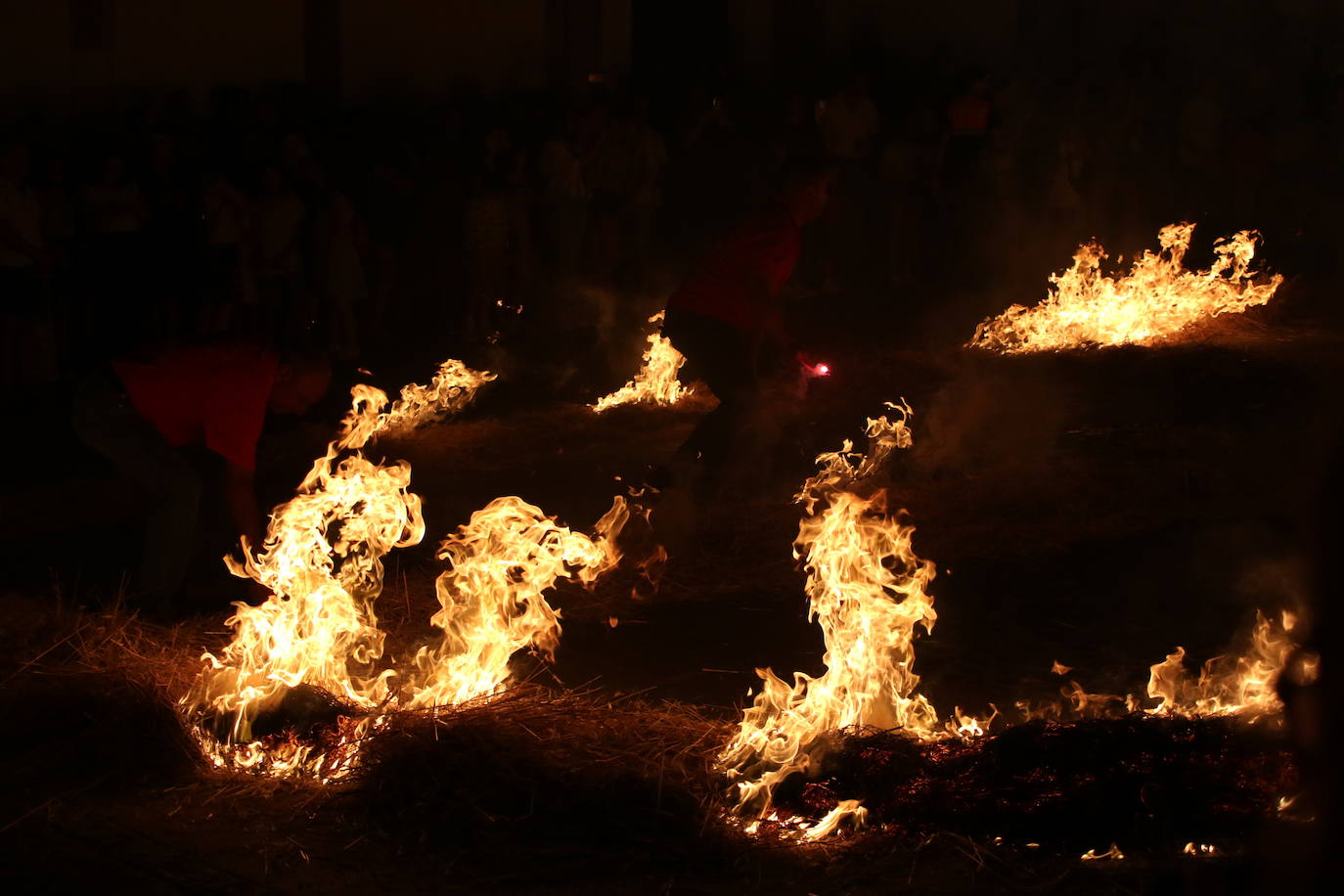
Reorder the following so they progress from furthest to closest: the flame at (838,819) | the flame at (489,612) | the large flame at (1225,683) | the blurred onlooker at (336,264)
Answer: the blurred onlooker at (336,264)
the flame at (489,612)
the large flame at (1225,683)
the flame at (838,819)

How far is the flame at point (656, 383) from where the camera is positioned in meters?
11.1

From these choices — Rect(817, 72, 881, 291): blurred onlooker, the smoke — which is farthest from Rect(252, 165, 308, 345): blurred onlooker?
the smoke

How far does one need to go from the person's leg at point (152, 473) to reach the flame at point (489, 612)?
1.14 metres

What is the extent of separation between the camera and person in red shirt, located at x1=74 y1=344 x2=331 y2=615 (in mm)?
5918

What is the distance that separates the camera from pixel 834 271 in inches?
624

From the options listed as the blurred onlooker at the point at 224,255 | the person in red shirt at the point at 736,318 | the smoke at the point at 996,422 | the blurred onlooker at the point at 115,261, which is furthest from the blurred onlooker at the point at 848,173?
the person in red shirt at the point at 736,318

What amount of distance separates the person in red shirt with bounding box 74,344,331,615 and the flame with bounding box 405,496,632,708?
856 mm

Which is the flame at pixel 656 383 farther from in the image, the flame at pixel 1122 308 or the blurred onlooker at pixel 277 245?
the blurred onlooker at pixel 277 245

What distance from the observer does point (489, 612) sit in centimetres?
584

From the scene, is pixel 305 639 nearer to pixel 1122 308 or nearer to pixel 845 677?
pixel 845 677

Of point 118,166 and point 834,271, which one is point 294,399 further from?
point 834,271

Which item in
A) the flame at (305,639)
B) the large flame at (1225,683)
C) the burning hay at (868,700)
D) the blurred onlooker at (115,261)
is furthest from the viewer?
the blurred onlooker at (115,261)

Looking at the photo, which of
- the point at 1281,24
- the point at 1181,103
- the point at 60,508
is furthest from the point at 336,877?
the point at 1281,24

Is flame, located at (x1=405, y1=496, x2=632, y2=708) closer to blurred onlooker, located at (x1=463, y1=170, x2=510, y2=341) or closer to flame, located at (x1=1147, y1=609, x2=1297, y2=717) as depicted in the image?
flame, located at (x1=1147, y1=609, x2=1297, y2=717)
